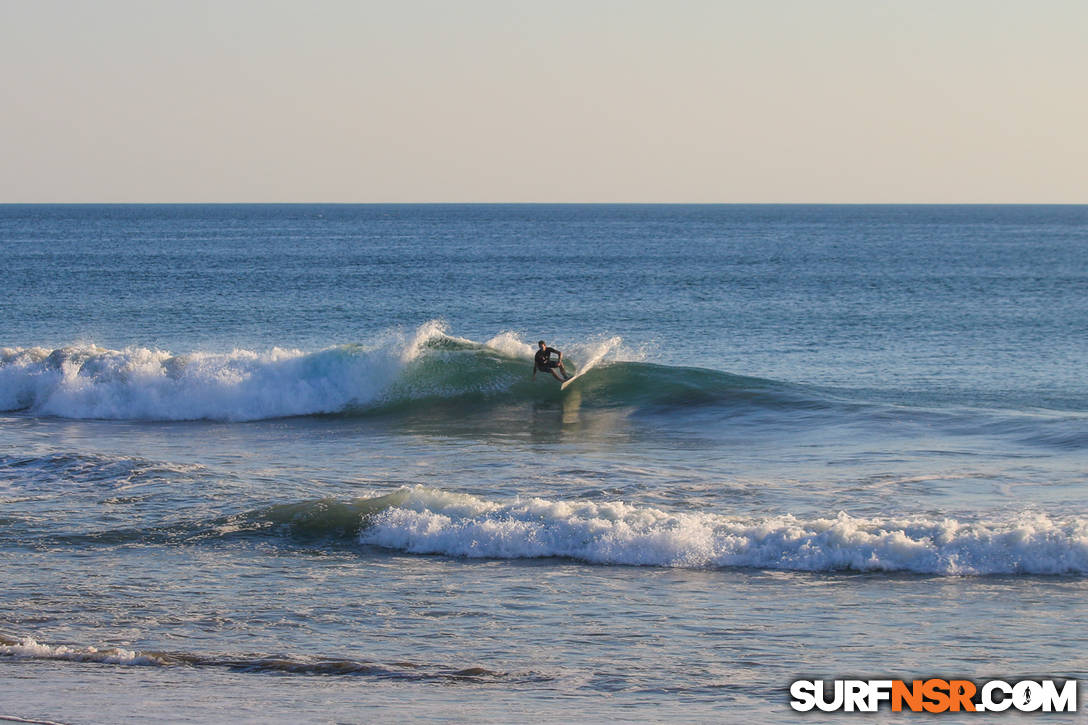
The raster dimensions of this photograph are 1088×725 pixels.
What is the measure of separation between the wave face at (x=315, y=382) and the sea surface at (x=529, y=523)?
0.10 m

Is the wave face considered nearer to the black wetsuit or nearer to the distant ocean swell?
the black wetsuit

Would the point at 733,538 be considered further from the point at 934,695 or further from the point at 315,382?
the point at 315,382

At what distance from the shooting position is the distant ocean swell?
12.6 meters

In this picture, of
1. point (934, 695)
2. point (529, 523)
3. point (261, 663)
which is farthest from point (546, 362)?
point (934, 695)

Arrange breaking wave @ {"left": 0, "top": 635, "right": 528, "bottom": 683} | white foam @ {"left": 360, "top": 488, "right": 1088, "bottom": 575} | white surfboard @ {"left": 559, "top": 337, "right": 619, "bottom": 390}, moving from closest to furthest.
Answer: breaking wave @ {"left": 0, "top": 635, "right": 528, "bottom": 683} < white foam @ {"left": 360, "top": 488, "right": 1088, "bottom": 575} < white surfboard @ {"left": 559, "top": 337, "right": 619, "bottom": 390}

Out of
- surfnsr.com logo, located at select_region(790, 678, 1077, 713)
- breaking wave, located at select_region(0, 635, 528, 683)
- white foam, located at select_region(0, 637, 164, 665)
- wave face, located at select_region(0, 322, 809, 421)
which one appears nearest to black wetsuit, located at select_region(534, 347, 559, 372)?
wave face, located at select_region(0, 322, 809, 421)

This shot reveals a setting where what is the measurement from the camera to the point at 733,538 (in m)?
13.1

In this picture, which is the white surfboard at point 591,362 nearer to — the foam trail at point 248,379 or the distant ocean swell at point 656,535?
the foam trail at point 248,379

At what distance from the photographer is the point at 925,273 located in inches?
2751

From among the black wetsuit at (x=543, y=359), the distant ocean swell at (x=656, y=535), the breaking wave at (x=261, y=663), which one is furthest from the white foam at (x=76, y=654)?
the black wetsuit at (x=543, y=359)

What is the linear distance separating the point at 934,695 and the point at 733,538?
178 inches

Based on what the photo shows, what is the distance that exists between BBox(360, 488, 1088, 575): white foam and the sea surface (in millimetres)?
41

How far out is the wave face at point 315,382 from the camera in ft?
82.7

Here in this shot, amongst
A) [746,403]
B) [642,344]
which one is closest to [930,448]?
[746,403]
